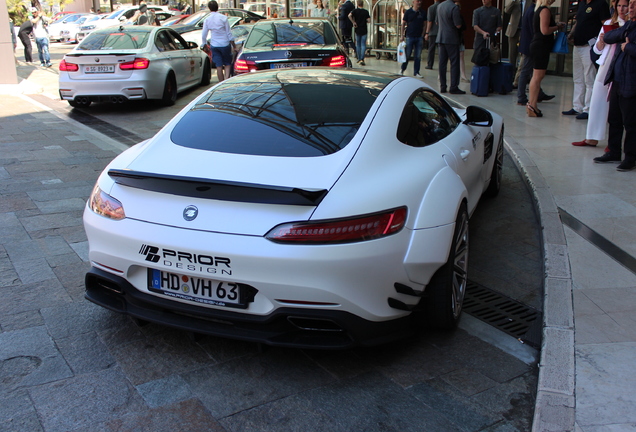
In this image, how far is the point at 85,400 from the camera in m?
2.95

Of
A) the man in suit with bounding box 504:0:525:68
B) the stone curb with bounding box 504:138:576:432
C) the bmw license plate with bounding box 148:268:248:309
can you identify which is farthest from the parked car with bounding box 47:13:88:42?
the bmw license plate with bounding box 148:268:248:309

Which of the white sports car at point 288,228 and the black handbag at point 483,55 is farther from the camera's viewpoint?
the black handbag at point 483,55

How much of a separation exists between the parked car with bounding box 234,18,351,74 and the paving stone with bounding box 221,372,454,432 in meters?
7.72

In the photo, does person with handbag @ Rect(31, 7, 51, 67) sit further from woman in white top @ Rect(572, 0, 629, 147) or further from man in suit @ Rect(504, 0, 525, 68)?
woman in white top @ Rect(572, 0, 629, 147)

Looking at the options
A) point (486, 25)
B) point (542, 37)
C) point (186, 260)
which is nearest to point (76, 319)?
point (186, 260)

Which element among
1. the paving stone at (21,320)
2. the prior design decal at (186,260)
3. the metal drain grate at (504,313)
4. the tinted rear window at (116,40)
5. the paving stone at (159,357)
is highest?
the tinted rear window at (116,40)

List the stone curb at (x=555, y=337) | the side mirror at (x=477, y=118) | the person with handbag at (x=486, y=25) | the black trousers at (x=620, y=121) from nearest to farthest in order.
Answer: the stone curb at (x=555, y=337)
the side mirror at (x=477, y=118)
the black trousers at (x=620, y=121)
the person with handbag at (x=486, y=25)

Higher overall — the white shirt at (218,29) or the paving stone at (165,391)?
the white shirt at (218,29)

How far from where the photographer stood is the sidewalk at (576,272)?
2.96 metres

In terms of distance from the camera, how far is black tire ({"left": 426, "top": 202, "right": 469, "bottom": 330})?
3434 mm

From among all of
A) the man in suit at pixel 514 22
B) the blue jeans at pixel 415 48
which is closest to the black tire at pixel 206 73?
the blue jeans at pixel 415 48

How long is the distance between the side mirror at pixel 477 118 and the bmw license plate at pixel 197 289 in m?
2.56

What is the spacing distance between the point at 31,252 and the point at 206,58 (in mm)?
10413

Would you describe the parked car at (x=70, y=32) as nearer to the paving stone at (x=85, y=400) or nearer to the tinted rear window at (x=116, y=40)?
the tinted rear window at (x=116, y=40)
